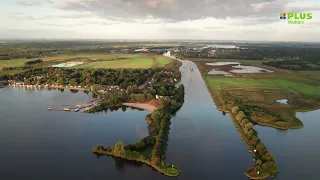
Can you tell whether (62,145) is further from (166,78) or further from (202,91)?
(166,78)

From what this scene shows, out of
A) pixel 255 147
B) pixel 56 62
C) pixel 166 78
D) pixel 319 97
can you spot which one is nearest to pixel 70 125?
pixel 255 147

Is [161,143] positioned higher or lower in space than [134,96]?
lower

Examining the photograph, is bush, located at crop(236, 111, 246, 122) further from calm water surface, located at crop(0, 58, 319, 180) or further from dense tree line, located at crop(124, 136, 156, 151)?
dense tree line, located at crop(124, 136, 156, 151)

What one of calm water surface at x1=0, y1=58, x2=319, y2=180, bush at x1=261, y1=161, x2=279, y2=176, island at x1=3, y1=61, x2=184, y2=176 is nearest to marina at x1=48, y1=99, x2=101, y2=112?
island at x1=3, y1=61, x2=184, y2=176

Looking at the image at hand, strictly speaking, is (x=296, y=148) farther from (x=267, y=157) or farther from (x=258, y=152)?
(x=267, y=157)

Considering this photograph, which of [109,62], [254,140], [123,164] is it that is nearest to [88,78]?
[109,62]

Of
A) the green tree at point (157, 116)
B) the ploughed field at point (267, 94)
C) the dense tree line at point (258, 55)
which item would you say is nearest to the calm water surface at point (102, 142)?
the green tree at point (157, 116)
